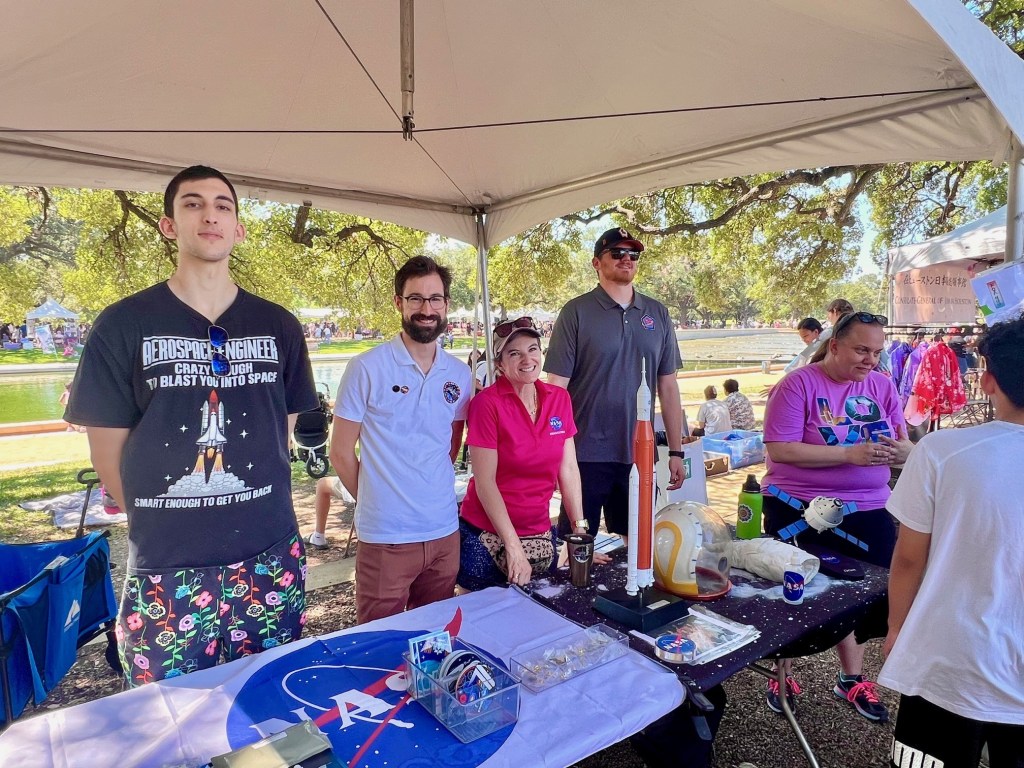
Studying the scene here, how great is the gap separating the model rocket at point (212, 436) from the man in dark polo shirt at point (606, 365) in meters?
1.63

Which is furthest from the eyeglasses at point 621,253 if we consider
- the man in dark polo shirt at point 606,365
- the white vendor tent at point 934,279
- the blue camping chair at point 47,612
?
the white vendor tent at point 934,279

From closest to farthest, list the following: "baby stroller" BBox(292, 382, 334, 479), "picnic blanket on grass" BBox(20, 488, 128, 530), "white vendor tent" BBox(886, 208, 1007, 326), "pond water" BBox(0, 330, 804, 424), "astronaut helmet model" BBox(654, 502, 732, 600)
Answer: "astronaut helmet model" BBox(654, 502, 732, 600) → "picnic blanket on grass" BBox(20, 488, 128, 530) → "white vendor tent" BBox(886, 208, 1007, 326) → "baby stroller" BBox(292, 382, 334, 479) → "pond water" BBox(0, 330, 804, 424)

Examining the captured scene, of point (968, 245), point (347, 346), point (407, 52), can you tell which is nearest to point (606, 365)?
point (407, 52)

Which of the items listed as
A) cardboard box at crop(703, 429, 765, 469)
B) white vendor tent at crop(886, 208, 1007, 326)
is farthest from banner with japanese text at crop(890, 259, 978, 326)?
cardboard box at crop(703, 429, 765, 469)

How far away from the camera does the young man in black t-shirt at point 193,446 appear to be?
158 centimetres

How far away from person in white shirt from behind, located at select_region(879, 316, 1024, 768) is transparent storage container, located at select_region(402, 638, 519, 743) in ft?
3.34

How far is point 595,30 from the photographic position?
245 centimetres

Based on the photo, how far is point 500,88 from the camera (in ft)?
9.79

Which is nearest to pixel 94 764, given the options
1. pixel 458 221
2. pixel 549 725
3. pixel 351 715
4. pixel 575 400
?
pixel 351 715

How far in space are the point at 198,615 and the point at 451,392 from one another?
3.62 feet

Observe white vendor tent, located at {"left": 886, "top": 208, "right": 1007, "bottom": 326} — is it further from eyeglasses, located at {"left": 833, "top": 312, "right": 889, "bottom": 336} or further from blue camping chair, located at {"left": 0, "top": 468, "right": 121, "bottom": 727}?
blue camping chair, located at {"left": 0, "top": 468, "right": 121, "bottom": 727}

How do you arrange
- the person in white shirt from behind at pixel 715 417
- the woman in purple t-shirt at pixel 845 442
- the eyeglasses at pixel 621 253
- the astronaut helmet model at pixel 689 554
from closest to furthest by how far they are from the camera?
the astronaut helmet model at pixel 689 554, the woman in purple t-shirt at pixel 845 442, the eyeglasses at pixel 621 253, the person in white shirt from behind at pixel 715 417

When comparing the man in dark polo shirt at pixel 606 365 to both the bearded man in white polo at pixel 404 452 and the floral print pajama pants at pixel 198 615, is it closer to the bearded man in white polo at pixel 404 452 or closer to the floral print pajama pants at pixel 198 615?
the bearded man in white polo at pixel 404 452

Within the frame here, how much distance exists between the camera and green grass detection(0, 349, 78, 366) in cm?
A: 2499
